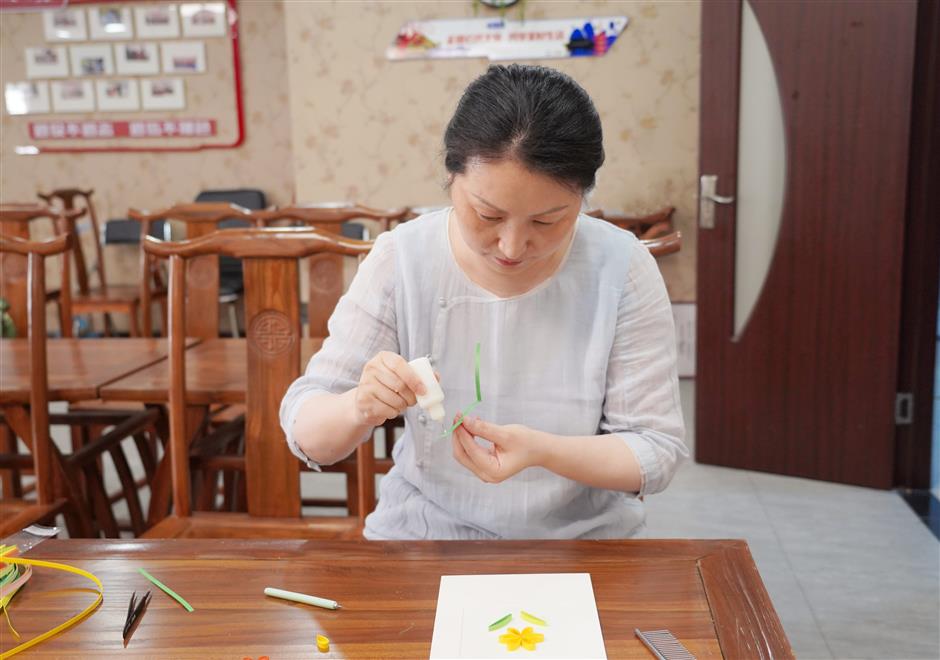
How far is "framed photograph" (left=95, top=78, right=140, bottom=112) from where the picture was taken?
219 inches

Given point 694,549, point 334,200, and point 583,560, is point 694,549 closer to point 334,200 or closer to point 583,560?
point 583,560

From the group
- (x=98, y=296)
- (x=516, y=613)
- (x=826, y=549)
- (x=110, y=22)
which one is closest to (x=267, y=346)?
(x=516, y=613)

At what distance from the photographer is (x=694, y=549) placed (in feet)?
3.13

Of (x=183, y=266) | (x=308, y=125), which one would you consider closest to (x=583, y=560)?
(x=183, y=266)

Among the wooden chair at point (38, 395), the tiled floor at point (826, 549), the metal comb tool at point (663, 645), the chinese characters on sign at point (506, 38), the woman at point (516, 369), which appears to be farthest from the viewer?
the chinese characters on sign at point (506, 38)

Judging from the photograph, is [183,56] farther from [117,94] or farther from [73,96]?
[73,96]

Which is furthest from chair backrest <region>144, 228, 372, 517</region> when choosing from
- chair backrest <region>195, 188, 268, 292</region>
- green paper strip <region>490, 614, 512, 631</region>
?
chair backrest <region>195, 188, 268, 292</region>

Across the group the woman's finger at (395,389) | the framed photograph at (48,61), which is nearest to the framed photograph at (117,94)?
the framed photograph at (48,61)

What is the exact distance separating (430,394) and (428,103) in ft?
12.3

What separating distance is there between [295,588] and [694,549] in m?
0.43

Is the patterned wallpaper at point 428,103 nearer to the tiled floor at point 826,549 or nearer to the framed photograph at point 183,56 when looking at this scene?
the framed photograph at point 183,56

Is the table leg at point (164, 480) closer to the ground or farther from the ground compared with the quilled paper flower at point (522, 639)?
closer to the ground

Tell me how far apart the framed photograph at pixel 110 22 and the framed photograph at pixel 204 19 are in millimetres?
383

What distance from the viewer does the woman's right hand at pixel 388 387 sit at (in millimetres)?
966
